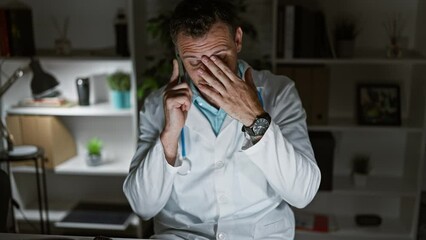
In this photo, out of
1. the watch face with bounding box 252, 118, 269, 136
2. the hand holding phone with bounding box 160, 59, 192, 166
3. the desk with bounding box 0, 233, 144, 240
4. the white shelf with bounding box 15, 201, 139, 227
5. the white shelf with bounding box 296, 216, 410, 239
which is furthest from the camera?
the white shelf with bounding box 15, 201, 139, 227

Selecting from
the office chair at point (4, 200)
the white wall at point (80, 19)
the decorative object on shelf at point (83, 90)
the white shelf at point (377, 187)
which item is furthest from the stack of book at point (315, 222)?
the office chair at point (4, 200)

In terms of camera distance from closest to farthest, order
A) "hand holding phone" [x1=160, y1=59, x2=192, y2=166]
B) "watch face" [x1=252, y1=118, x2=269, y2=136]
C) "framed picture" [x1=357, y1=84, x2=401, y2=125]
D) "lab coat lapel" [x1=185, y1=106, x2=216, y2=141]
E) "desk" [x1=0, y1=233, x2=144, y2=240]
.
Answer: "desk" [x1=0, y1=233, x2=144, y2=240], "watch face" [x1=252, y1=118, x2=269, y2=136], "hand holding phone" [x1=160, y1=59, x2=192, y2=166], "lab coat lapel" [x1=185, y1=106, x2=216, y2=141], "framed picture" [x1=357, y1=84, x2=401, y2=125]

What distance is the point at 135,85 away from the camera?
2.60 m

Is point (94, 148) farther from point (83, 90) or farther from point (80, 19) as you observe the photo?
point (80, 19)

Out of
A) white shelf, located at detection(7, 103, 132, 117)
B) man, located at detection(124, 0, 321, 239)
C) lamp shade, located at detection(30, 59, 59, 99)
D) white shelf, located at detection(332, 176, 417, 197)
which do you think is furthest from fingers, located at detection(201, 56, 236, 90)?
white shelf, located at detection(332, 176, 417, 197)

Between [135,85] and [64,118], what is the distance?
0.63m

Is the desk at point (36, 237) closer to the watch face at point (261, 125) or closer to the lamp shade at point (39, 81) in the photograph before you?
the watch face at point (261, 125)

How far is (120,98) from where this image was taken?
2.74 meters

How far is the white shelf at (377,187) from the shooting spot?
264 cm

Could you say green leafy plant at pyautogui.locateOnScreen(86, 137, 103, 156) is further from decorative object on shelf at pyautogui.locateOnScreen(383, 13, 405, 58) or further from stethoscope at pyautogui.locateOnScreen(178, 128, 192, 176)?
decorative object on shelf at pyautogui.locateOnScreen(383, 13, 405, 58)

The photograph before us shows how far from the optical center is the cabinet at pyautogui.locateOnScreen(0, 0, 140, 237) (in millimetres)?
2793

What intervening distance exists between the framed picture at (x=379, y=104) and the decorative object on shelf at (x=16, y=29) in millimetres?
1809

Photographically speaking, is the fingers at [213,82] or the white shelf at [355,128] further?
the white shelf at [355,128]

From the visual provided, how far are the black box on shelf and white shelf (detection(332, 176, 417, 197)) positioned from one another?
0.24ft
